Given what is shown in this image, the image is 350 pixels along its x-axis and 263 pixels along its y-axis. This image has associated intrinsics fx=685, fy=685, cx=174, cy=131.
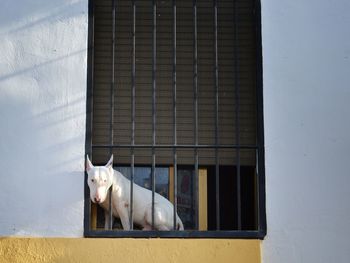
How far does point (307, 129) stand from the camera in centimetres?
589

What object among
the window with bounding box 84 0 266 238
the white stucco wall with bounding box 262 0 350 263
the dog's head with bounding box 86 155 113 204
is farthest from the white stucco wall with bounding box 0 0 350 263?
the window with bounding box 84 0 266 238

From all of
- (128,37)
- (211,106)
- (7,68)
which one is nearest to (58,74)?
(7,68)

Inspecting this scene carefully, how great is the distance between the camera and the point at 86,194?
5777 millimetres

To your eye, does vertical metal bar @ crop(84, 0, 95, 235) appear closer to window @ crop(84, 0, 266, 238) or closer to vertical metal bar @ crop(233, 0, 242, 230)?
window @ crop(84, 0, 266, 238)

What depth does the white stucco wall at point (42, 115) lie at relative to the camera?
574 cm

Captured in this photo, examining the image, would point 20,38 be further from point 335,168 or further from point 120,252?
point 335,168

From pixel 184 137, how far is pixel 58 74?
143 centimetres

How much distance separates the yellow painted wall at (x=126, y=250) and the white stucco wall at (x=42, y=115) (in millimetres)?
96

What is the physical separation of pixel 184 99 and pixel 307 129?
53.8 inches

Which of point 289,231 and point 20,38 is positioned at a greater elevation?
point 20,38

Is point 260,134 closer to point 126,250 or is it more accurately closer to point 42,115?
point 126,250

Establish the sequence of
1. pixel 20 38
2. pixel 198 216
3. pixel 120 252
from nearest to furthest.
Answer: pixel 120 252 < pixel 20 38 < pixel 198 216

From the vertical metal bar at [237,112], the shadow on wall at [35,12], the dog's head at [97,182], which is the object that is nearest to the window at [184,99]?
the vertical metal bar at [237,112]

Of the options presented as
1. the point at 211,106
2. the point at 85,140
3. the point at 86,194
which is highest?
the point at 211,106
